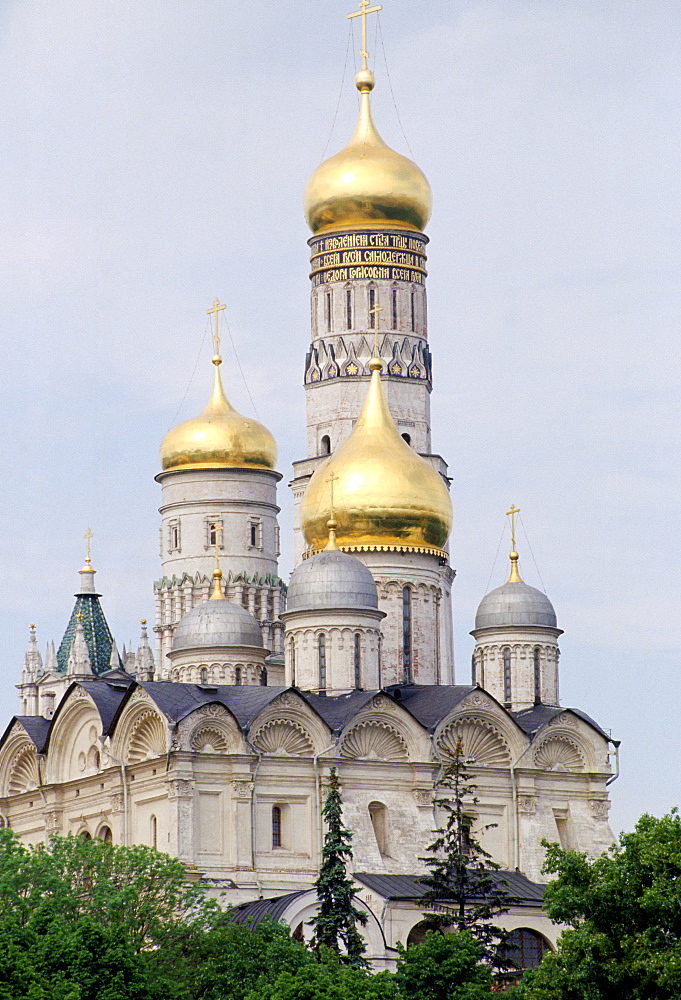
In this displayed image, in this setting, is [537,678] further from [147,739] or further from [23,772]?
[23,772]

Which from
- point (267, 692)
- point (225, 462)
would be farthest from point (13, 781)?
point (225, 462)

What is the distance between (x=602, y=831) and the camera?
5553 centimetres

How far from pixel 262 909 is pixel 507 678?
35.2ft

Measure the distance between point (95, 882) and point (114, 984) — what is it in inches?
309

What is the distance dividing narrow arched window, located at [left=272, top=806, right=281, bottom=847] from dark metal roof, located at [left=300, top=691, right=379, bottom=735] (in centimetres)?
190

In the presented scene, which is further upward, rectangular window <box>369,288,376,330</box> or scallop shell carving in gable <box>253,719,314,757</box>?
rectangular window <box>369,288,376,330</box>

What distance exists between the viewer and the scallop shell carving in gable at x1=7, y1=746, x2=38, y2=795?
56469mm

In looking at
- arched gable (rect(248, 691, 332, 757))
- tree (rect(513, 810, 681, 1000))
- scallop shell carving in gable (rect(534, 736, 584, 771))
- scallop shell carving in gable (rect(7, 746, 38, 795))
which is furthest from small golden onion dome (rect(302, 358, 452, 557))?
tree (rect(513, 810, 681, 1000))

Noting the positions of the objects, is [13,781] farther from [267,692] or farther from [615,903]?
[615,903]

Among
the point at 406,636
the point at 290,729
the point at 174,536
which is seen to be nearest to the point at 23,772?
the point at 290,729

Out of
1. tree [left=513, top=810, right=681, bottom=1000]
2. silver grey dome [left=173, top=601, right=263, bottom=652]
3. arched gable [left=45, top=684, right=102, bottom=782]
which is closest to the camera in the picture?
tree [left=513, top=810, right=681, bottom=1000]

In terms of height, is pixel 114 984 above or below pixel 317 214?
below

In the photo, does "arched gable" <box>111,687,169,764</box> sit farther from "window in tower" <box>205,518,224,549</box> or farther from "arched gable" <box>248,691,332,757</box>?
"window in tower" <box>205,518,224,549</box>

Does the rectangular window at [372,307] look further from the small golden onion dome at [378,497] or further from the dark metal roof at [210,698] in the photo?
the dark metal roof at [210,698]
